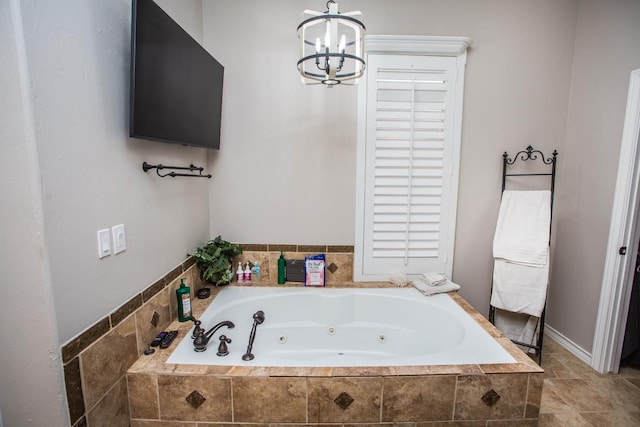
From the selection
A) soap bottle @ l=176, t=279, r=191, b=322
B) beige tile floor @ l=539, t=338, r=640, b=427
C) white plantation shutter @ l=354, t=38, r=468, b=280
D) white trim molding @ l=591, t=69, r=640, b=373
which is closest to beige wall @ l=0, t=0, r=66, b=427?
soap bottle @ l=176, t=279, r=191, b=322

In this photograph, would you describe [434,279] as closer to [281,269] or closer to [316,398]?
[281,269]

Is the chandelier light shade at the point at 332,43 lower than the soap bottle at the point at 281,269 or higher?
higher

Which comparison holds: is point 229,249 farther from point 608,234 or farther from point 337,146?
point 608,234

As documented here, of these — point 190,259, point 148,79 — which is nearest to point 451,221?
point 190,259

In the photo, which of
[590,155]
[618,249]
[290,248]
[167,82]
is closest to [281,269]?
[290,248]

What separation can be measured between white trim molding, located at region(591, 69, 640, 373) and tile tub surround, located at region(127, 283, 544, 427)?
125cm

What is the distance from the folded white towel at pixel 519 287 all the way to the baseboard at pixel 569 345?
1.86 feet

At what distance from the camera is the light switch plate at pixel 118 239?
1335 millimetres

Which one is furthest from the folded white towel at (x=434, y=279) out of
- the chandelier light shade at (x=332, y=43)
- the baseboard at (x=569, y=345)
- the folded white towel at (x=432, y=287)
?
the chandelier light shade at (x=332, y=43)

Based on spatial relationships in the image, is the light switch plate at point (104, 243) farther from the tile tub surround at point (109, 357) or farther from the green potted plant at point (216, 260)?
the green potted plant at point (216, 260)

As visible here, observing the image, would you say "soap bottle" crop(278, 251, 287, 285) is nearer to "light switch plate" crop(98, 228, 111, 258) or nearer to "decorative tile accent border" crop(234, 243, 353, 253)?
"decorative tile accent border" crop(234, 243, 353, 253)

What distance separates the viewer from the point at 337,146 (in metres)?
2.38

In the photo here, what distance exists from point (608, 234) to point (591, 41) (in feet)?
4.73

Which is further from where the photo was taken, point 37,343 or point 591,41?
point 591,41
